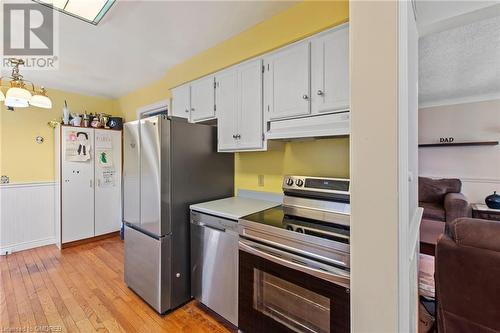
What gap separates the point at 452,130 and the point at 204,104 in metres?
4.70

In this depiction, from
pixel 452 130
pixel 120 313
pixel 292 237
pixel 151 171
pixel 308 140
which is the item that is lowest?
pixel 120 313

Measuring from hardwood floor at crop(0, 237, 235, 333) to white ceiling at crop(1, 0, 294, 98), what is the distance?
2.49 metres

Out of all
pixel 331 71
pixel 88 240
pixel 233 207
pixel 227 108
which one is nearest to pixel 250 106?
pixel 227 108

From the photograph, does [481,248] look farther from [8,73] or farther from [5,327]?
[8,73]

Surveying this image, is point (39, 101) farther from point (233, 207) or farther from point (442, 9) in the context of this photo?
point (442, 9)

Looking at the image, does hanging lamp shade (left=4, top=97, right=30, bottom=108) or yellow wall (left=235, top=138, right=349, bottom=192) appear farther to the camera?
hanging lamp shade (left=4, top=97, right=30, bottom=108)

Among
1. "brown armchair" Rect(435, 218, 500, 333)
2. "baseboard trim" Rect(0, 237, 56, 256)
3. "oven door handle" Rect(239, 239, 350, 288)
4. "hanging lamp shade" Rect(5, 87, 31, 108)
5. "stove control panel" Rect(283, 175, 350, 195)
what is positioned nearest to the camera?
"brown armchair" Rect(435, 218, 500, 333)

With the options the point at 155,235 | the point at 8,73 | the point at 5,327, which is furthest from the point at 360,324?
the point at 8,73

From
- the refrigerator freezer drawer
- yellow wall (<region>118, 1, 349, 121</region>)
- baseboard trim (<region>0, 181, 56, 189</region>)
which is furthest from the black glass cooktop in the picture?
baseboard trim (<region>0, 181, 56, 189</region>)

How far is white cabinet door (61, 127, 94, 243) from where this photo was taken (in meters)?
3.37

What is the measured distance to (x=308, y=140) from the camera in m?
1.99

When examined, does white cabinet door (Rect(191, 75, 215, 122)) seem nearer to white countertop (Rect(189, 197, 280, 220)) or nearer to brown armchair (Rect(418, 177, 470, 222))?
white countertop (Rect(189, 197, 280, 220))

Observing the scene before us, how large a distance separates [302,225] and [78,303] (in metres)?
2.19

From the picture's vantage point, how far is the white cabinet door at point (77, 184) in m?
3.37
